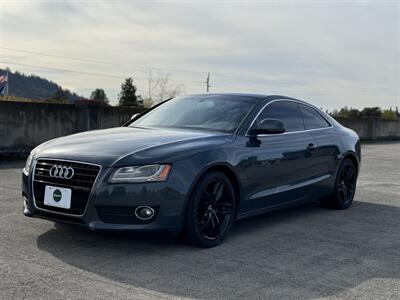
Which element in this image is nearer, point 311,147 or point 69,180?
point 69,180

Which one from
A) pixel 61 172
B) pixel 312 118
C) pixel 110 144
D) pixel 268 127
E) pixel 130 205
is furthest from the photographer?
pixel 312 118

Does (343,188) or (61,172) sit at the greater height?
(61,172)

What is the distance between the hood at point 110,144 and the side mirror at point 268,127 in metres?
0.45

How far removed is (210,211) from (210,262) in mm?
639

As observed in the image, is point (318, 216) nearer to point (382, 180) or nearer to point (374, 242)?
point (374, 242)

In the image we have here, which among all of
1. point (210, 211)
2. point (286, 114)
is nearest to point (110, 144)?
point (210, 211)

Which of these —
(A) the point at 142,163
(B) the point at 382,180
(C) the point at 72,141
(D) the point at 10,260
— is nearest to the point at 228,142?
(A) the point at 142,163

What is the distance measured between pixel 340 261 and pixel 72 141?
2754 millimetres

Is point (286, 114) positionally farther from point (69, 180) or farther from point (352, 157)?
point (69, 180)

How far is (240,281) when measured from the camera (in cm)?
423

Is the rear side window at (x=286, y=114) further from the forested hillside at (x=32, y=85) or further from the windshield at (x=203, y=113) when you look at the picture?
the forested hillside at (x=32, y=85)

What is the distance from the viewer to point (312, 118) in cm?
717

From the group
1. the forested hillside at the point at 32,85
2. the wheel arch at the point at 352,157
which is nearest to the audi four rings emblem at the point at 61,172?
the wheel arch at the point at 352,157

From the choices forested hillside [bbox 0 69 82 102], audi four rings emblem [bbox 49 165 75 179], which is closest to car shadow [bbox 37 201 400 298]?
audi four rings emblem [bbox 49 165 75 179]
